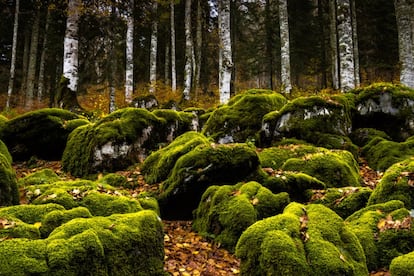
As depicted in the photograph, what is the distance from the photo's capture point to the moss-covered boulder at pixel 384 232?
15.3ft

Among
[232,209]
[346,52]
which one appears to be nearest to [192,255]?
[232,209]

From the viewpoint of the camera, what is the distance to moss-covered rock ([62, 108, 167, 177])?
29.1 feet

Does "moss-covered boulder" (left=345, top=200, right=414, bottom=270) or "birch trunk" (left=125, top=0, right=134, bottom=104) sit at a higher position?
"birch trunk" (left=125, top=0, right=134, bottom=104)

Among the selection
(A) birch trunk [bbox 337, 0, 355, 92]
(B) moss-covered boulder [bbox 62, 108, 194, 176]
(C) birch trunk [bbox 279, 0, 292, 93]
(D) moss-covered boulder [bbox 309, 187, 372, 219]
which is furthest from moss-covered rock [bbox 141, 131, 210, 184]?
(C) birch trunk [bbox 279, 0, 292, 93]

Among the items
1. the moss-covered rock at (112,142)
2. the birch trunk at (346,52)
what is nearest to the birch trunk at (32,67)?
the moss-covered rock at (112,142)

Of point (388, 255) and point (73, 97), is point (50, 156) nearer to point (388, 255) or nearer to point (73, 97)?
point (73, 97)

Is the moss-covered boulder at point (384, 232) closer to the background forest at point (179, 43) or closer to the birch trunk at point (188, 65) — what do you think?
the birch trunk at point (188, 65)

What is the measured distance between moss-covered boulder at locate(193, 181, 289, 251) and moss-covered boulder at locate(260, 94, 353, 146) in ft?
13.1

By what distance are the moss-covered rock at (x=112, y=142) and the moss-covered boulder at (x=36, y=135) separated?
55 cm

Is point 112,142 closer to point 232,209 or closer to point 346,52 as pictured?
point 232,209

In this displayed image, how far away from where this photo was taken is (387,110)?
428 inches

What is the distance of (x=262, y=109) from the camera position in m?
11.1

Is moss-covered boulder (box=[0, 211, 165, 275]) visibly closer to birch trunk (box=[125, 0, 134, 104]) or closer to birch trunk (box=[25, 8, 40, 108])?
birch trunk (box=[125, 0, 134, 104])

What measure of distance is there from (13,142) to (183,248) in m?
6.56
